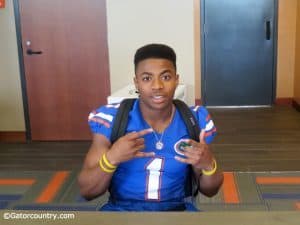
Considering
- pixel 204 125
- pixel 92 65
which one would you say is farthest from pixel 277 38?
pixel 204 125

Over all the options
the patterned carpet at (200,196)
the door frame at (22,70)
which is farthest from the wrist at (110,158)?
the door frame at (22,70)

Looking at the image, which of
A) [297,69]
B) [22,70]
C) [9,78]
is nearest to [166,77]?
[22,70]

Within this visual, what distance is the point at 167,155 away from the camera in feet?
4.71

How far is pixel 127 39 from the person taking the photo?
421 cm

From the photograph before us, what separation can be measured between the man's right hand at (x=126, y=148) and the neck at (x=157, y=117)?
0.53 feet

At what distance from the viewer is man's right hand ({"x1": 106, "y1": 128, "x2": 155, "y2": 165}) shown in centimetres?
127

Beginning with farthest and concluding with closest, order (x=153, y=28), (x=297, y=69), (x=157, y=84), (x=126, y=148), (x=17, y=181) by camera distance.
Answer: (x=297, y=69), (x=153, y=28), (x=17, y=181), (x=157, y=84), (x=126, y=148)

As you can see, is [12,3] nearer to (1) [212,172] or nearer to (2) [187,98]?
(2) [187,98]

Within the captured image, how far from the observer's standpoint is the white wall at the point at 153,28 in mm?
4105

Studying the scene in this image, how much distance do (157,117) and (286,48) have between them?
200 inches

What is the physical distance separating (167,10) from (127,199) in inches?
116

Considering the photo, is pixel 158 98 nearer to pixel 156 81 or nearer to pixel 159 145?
pixel 156 81

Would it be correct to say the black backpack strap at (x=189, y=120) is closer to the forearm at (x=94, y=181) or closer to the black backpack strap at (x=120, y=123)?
the black backpack strap at (x=120, y=123)

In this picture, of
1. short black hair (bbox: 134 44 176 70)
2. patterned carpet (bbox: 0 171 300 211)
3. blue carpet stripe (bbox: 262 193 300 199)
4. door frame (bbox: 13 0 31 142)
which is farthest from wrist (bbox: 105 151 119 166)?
door frame (bbox: 13 0 31 142)
